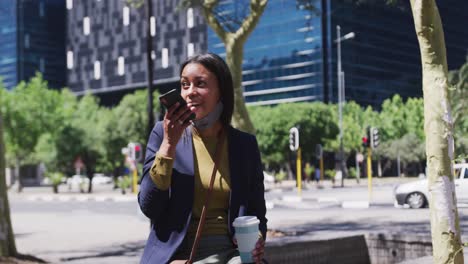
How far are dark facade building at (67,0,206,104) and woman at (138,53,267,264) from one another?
71676 mm

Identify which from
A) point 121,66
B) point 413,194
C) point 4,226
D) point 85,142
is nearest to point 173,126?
point 4,226

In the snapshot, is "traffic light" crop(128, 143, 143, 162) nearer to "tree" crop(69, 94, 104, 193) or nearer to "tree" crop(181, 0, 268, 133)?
"tree" crop(181, 0, 268, 133)

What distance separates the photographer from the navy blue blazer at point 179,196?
2186mm

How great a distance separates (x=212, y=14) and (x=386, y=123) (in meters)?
48.3

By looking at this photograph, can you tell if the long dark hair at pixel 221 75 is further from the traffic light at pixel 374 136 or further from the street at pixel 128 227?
the traffic light at pixel 374 136

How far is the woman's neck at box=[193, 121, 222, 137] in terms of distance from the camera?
7.59 feet

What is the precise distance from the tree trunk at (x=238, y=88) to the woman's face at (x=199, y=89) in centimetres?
857

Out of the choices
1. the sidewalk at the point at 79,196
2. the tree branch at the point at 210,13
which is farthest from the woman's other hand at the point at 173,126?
the sidewalk at the point at 79,196

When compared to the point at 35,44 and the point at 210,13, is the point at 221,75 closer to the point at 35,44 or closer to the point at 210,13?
the point at 210,13

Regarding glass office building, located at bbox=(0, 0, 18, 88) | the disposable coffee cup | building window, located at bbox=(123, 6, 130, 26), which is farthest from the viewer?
glass office building, located at bbox=(0, 0, 18, 88)

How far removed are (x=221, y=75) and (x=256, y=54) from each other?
220 ft

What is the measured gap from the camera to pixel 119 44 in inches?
3226

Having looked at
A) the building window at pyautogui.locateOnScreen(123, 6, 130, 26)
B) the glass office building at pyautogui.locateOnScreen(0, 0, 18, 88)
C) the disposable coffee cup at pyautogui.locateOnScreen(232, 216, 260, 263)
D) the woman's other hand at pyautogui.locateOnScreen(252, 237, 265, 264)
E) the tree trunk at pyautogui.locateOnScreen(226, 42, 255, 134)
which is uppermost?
the building window at pyautogui.locateOnScreen(123, 6, 130, 26)

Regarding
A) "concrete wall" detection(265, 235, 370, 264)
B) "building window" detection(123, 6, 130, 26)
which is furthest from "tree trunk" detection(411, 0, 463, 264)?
"building window" detection(123, 6, 130, 26)
